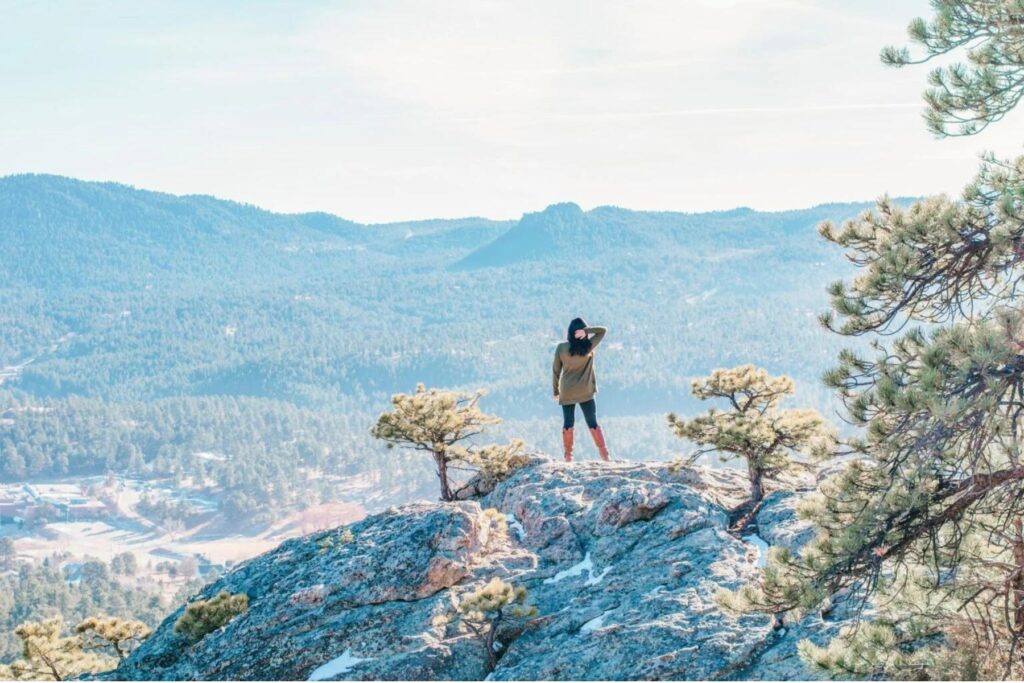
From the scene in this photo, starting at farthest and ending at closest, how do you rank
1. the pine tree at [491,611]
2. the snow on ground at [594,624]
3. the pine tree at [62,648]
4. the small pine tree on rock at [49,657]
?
1. the small pine tree on rock at [49,657]
2. the pine tree at [62,648]
3. the snow on ground at [594,624]
4. the pine tree at [491,611]

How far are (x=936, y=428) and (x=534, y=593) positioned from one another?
622 centimetres

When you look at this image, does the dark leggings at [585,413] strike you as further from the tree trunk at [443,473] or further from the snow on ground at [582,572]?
the snow on ground at [582,572]

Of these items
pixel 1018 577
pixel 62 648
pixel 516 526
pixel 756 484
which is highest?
pixel 1018 577

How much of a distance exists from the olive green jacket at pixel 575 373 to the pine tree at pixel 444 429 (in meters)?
1.16

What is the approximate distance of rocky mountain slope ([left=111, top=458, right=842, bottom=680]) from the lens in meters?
10.3

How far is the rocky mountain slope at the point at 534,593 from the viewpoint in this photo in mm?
10320

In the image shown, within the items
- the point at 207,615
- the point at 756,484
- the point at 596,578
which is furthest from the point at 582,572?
the point at 207,615

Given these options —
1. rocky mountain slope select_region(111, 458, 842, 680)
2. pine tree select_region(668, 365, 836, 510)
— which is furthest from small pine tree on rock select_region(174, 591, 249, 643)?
pine tree select_region(668, 365, 836, 510)

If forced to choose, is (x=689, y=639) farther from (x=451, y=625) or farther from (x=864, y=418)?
(x=864, y=418)

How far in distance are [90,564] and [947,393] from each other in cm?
12971

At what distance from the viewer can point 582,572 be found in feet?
40.6

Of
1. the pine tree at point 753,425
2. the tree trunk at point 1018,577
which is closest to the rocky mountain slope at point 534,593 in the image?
the pine tree at point 753,425

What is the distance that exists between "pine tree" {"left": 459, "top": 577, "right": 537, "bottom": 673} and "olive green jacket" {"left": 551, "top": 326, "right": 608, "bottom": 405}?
418 cm

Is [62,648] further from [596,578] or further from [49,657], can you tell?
[596,578]
